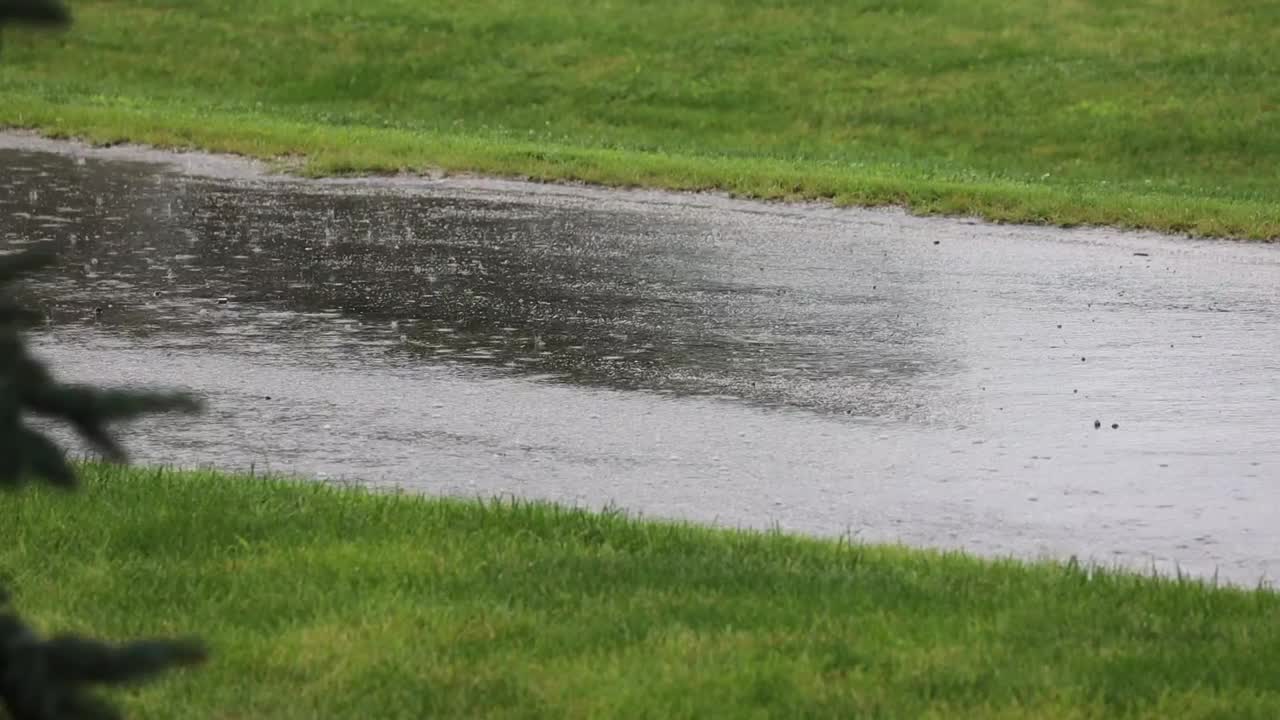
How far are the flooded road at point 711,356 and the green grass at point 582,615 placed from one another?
40.0 inches

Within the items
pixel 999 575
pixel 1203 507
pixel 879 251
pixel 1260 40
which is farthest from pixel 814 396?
pixel 1260 40

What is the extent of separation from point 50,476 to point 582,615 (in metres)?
3.52

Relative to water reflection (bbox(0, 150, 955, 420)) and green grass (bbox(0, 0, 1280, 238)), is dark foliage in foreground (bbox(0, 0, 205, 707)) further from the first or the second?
green grass (bbox(0, 0, 1280, 238))

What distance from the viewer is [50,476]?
9.34 feet

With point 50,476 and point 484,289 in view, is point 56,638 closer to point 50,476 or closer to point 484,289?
point 50,476

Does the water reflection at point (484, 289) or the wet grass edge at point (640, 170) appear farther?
the wet grass edge at point (640, 170)

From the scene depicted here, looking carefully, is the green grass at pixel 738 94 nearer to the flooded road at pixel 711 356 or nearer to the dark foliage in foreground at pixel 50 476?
the flooded road at pixel 711 356

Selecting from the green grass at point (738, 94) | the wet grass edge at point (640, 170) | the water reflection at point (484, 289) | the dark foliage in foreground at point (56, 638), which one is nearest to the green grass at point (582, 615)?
the dark foliage in foreground at point (56, 638)

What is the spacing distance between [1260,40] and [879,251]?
53.3 ft

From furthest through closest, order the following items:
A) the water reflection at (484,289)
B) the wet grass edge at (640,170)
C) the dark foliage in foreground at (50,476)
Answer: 1. the wet grass edge at (640,170)
2. the water reflection at (484,289)
3. the dark foliage in foreground at (50,476)

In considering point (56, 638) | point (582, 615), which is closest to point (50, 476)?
point (56, 638)

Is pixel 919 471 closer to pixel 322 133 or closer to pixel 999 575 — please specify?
pixel 999 575

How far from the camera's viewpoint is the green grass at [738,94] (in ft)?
67.7

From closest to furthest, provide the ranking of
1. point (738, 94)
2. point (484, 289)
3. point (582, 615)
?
point (582, 615) < point (484, 289) < point (738, 94)
